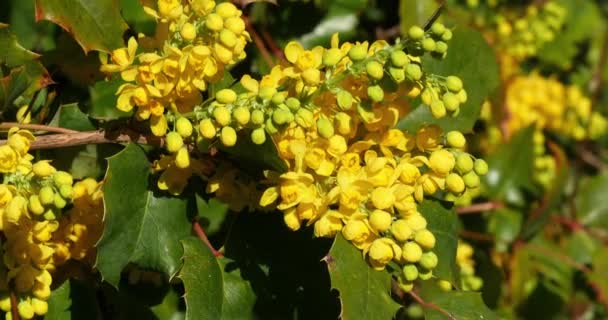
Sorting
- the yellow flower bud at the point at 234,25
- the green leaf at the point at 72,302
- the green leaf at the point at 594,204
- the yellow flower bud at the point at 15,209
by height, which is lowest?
the green leaf at the point at 594,204

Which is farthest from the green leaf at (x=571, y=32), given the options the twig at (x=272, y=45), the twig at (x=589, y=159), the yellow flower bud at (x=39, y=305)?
the yellow flower bud at (x=39, y=305)

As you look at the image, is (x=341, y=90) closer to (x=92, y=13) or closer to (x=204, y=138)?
(x=204, y=138)

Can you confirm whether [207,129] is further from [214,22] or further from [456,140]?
[456,140]

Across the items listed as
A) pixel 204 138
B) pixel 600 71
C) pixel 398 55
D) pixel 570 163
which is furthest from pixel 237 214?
pixel 600 71

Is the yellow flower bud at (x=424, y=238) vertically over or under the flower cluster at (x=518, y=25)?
over

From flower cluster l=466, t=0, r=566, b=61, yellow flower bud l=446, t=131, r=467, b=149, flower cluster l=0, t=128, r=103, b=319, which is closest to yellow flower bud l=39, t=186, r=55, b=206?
flower cluster l=0, t=128, r=103, b=319

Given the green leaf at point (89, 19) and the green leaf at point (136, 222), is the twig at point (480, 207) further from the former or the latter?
the green leaf at point (89, 19)
